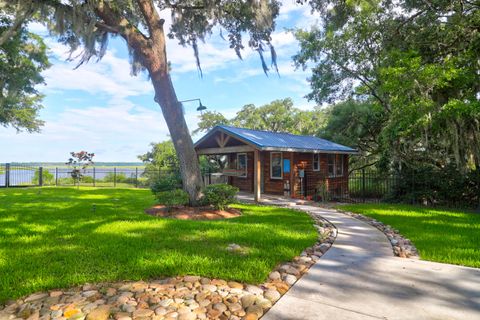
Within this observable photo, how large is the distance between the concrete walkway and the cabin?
738 cm

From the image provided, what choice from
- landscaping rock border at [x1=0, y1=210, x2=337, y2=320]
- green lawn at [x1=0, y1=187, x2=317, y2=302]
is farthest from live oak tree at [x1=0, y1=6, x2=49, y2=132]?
landscaping rock border at [x1=0, y1=210, x2=337, y2=320]

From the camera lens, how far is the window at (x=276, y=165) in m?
13.6

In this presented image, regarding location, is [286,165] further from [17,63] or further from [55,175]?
[55,175]

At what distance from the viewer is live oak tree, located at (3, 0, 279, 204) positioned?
7.39 m

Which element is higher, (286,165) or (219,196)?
(286,165)

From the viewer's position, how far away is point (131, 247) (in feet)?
14.5

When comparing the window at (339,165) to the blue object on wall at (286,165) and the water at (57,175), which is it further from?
the water at (57,175)

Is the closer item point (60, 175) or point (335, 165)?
point (335, 165)

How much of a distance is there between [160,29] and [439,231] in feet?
29.0

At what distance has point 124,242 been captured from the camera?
186 inches

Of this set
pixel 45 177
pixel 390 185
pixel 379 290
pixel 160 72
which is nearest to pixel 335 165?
pixel 390 185

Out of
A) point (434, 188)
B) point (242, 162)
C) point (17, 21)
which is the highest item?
point (17, 21)

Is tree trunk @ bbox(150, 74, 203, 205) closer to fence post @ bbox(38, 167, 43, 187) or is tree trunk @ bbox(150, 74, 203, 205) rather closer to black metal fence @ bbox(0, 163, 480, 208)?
black metal fence @ bbox(0, 163, 480, 208)

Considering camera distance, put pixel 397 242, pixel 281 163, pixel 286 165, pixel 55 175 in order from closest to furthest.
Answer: pixel 397 242, pixel 286 165, pixel 281 163, pixel 55 175
